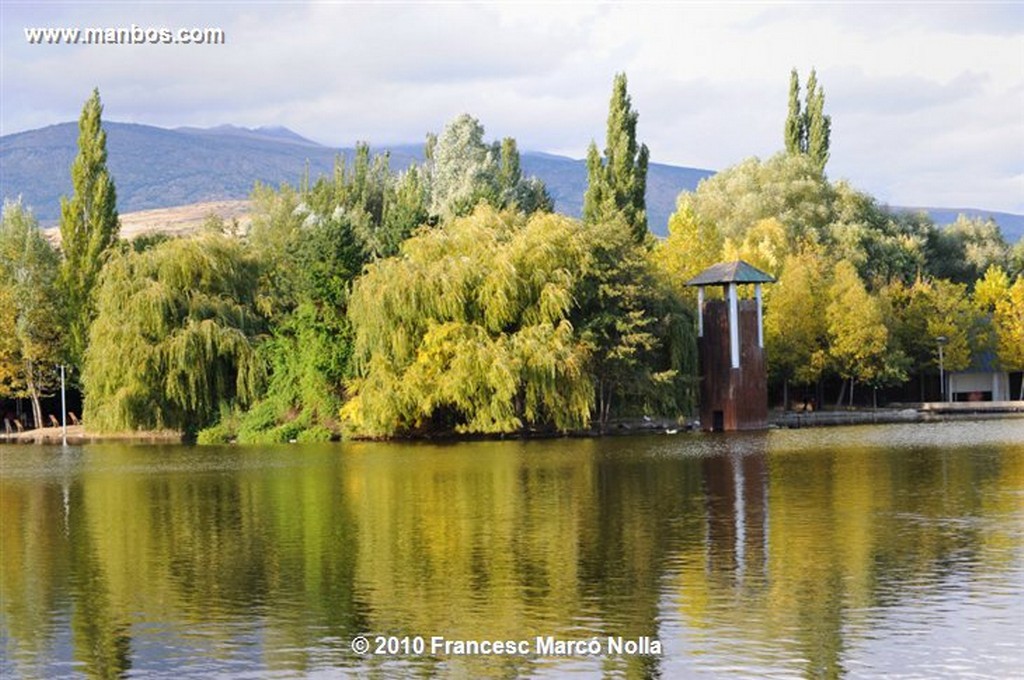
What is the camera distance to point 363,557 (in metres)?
20.8

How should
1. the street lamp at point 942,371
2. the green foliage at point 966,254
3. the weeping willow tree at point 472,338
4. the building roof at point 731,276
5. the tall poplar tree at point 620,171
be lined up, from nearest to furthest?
the weeping willow tree at point 472,338 → the building roof at point 731,276 → the tall poplar tree at point 620,171 → the street lamp at point 942,371 → the green foliage at point 966,254

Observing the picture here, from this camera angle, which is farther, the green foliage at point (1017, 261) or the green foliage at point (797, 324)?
the green foliage at point (1017, 261)

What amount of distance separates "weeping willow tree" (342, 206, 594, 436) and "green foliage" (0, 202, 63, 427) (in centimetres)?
1910

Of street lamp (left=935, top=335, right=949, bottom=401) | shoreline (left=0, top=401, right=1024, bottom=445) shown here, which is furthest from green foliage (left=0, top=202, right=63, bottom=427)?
street lamp (left=935, top=335, right=949, bottom=401)

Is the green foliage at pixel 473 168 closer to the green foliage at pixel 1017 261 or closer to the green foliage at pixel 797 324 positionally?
the green foliage at pixel 797 324

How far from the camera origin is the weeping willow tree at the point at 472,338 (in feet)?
162

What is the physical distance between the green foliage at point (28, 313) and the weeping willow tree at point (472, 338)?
1910cm

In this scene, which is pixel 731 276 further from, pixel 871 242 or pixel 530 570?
pixel 530 570

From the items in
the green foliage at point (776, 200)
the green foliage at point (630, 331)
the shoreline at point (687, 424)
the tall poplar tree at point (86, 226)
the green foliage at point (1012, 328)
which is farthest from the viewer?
the green foliage at point (776, 200)

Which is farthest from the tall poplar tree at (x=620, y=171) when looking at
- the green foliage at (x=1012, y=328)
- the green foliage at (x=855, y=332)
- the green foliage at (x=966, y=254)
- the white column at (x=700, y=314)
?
the green foliage at (x=966, y=254)

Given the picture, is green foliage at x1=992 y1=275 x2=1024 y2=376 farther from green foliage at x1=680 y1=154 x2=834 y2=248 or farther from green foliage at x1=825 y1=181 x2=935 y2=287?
green foliage at x1=680 y1=154 x2=834 y2=248

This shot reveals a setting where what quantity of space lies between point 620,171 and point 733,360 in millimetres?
13296

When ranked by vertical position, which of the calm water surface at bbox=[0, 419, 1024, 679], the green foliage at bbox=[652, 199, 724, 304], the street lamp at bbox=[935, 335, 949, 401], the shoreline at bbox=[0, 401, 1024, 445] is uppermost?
the green foliage at bbox=[652, 199, 724, 304]

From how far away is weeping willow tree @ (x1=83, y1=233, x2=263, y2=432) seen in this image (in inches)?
2047
